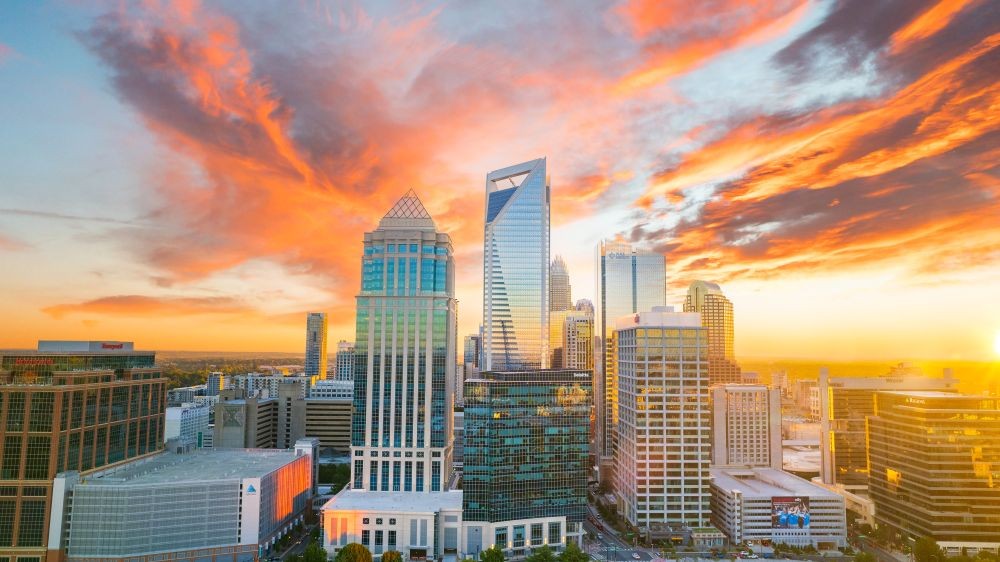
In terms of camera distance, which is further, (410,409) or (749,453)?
(749,453)

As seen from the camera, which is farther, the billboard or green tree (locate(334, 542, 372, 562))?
the billboard

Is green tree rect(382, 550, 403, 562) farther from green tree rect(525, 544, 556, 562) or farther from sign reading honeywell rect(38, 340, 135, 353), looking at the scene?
sign reading honeywell rect(38, 340, 135, 353)

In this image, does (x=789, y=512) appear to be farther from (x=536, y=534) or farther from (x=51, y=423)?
(x=51, y=423)

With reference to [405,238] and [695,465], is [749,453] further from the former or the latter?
[405,238]

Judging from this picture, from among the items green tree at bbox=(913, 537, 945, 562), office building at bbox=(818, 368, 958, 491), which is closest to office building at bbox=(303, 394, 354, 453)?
office building at bbox=(818, 368, 958, 491)

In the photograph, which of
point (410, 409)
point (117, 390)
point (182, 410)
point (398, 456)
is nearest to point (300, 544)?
point (398, 456)

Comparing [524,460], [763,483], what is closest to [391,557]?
[524,460]
